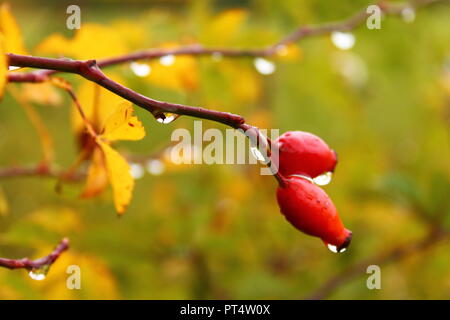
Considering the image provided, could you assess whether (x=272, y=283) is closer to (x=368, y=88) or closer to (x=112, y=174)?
(x=112, y=174)

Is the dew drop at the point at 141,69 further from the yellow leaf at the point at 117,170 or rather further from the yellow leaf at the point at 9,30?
the yellow leaf at the point at 117,170

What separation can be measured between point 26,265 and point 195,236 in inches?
25.4

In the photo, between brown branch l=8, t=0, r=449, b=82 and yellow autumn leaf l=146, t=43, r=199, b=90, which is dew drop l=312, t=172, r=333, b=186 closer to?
brown branch l=8, t=0, r=449, b=82

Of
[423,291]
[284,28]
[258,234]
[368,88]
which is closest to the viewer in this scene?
[284,28]

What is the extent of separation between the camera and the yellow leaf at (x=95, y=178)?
74 cm

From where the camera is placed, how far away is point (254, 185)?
1.69m

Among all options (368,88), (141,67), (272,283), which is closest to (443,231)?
(272,283)

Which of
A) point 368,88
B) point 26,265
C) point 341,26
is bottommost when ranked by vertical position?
point 26,265

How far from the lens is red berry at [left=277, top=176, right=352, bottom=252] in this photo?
0.53 meters

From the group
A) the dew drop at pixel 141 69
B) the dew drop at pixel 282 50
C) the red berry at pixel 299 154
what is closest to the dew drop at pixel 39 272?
the red berry at pixel 299 154

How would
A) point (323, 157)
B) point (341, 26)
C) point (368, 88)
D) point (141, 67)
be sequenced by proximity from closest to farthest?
point (323, 157) < point (141, 67) < point (341, 26) < point (368, 88)

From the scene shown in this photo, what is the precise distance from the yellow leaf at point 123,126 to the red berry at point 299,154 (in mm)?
118

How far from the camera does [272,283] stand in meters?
1.23

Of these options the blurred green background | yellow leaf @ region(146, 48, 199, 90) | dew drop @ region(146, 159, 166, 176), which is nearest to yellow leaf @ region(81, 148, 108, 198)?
the blurred green background
